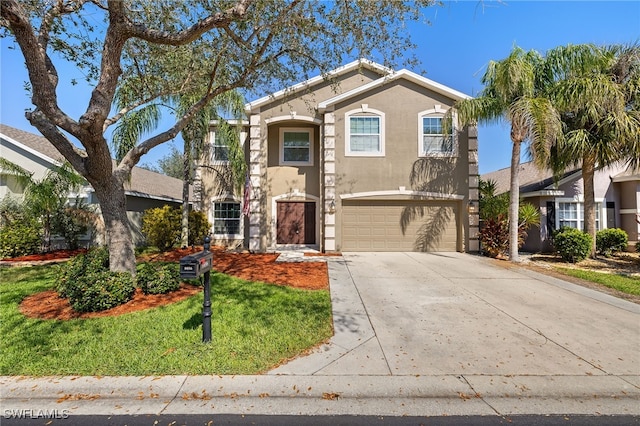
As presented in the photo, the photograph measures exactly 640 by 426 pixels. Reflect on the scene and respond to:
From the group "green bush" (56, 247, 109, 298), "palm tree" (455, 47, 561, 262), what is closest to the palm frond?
"green bush" (56, 247, 109, 298)

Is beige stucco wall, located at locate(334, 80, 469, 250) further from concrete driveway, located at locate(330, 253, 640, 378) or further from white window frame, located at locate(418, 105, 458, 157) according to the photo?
concrete driveway, located at locate(330, 253, 640, 378)

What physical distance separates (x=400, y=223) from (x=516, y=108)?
242 inches

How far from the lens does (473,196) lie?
44.0 feet

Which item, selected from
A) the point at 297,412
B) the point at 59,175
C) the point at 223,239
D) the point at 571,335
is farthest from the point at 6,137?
the point at 571,335

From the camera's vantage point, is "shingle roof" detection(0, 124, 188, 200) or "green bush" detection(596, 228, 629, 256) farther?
"shingle roof" detection(0, 124, 188, 200)

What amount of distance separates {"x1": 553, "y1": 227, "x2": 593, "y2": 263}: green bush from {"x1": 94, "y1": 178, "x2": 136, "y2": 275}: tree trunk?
14.9 metres

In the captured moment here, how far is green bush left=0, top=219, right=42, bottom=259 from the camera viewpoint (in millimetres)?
11594

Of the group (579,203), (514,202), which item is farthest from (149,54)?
(579,203)

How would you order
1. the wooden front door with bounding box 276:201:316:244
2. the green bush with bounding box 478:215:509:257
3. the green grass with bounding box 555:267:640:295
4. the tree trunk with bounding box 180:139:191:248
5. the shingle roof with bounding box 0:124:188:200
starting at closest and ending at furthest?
the green grass with bounding box 555:267:640:295
the green bush with bounding box 478:215:509:257
the tree trunk with bounding box 180:139:191:248
the shingle roof with bounding box 0:124:188:200
the wooden front door with bounding box 276:201:316:244

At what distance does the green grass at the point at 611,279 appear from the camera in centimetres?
790

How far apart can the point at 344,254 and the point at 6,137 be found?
653 inches

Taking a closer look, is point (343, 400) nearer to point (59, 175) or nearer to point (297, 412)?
point (297, 412)

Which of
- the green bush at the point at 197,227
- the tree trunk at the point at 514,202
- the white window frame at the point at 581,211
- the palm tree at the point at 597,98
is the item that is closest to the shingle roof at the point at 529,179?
the white window frame at the point at 581,211

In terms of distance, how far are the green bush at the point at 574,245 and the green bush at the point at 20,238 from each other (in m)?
21.3
